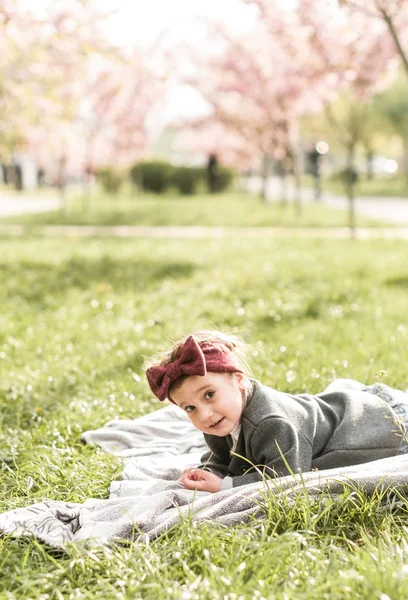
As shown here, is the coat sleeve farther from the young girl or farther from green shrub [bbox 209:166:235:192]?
green shrub [bbox 209:166:235:192]

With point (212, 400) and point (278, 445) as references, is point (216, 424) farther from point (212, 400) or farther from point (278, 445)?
point (278, 445)

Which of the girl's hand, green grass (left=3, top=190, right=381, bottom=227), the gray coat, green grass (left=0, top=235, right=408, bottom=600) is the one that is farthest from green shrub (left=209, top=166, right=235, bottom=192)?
the girl's hand

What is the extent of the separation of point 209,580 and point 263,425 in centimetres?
79

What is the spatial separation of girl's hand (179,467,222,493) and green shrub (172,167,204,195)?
88.8 feet

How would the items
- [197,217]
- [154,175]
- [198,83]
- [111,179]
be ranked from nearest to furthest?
[197,217], [198,83], [154,175], [111,179]

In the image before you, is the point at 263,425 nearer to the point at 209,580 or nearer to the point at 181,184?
the point at 209,580

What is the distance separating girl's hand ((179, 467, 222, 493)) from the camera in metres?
3.08

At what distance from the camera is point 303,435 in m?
3.05

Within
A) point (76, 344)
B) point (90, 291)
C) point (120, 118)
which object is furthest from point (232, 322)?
point (120, 118)

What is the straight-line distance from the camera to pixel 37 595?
2285 millimetres

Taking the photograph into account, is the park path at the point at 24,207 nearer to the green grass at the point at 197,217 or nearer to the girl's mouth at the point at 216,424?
the green grass at the point at 197,217

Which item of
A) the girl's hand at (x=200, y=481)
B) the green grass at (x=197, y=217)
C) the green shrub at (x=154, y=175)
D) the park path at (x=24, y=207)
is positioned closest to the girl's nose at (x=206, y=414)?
the girl's hand at (x=200, y=481)

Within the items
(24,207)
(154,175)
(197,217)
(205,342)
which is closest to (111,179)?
(154,175)

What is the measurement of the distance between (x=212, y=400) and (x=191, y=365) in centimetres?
18
